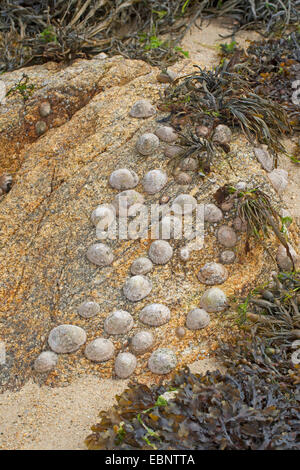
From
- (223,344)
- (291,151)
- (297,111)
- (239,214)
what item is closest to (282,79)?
(297,111)

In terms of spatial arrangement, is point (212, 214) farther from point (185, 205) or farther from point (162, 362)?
point (162, 362)

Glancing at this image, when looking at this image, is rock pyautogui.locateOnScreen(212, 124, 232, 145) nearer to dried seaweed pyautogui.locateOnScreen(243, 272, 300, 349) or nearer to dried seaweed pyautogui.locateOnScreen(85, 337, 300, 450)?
dried seaweed pyautogui.locateOnScreen(243, 272, 300, 349)

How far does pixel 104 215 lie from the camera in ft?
12.7

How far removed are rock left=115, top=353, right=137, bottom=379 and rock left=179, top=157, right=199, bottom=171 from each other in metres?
1.60

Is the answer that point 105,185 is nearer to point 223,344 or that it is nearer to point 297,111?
point 223,344

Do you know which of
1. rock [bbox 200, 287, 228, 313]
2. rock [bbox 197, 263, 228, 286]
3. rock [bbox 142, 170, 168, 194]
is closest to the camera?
rock [bbox 200, 287, 228, 313]

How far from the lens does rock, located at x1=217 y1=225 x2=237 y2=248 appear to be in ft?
12.2

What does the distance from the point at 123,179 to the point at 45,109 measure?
1.33 metres

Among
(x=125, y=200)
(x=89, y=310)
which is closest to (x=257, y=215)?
(x=125, y=200)

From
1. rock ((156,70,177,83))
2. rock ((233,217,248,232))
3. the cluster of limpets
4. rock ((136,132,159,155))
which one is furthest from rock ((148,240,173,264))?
rock ((156,70,177,83))

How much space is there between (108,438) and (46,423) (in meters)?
0.52

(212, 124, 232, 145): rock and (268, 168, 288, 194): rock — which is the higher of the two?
(212, 124, 232, 145): rock

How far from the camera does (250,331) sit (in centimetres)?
335

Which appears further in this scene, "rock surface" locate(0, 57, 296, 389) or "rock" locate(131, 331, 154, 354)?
"rock surface" locate(0, 57, 296, 389)
